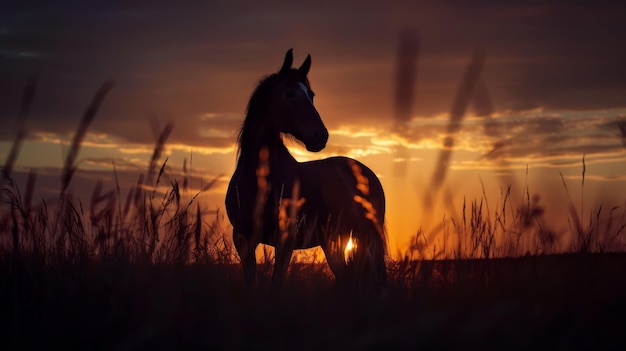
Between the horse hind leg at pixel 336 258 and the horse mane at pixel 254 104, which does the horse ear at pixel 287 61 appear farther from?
the horse hind leg at pixel 336 258

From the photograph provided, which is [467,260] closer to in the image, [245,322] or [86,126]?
[245,322]

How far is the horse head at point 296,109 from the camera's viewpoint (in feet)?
18.9

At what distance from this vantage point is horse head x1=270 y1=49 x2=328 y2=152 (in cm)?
577

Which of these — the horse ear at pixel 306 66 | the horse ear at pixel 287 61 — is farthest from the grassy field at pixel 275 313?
the horse ear at pixel 306 66

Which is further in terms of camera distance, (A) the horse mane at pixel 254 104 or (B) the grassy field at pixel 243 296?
(A) the horse mane at pixel 254 104

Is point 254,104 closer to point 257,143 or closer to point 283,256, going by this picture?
point 257,143

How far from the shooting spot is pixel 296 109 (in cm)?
586

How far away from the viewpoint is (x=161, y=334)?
3180mm

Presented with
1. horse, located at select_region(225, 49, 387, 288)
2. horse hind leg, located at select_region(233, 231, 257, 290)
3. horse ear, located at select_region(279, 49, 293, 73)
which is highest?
horse ear, located at select_region(279, 49, 293, 73)

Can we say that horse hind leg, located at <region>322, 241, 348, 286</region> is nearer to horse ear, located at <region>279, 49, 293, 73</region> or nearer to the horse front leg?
the horse front leg

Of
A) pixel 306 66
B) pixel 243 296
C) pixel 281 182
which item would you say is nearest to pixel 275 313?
pixel 243 296

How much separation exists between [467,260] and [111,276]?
250 cm

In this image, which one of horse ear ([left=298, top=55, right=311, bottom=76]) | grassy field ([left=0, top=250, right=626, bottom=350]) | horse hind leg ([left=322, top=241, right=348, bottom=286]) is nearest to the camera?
grassy field ([left=0, top=250, right=626, bottom=350])

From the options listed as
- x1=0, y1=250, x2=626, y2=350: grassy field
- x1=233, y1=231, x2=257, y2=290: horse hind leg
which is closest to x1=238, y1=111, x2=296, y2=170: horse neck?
x1=233, y1=231, x2=257, y2=290: horse hind leg
